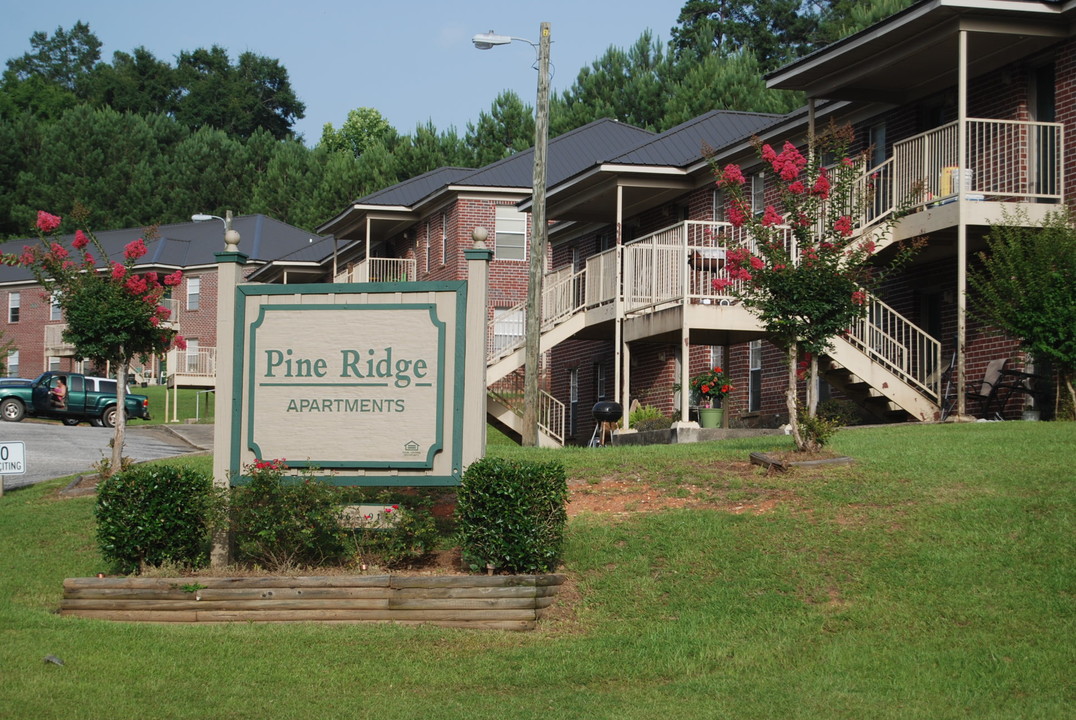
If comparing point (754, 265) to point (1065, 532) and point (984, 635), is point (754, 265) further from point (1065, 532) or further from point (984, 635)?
point (984, 635)

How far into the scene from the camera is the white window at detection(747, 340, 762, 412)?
25859mm

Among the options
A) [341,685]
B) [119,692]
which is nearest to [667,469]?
[341,685]

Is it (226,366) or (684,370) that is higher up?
(684,370)

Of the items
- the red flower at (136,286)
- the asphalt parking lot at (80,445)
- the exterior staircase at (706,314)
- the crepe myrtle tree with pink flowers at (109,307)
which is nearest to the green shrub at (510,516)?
the exterior staircase at (706,314)

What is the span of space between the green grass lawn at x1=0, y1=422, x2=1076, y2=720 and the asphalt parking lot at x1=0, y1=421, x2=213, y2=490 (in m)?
9.23

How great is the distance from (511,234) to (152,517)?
28142 mm

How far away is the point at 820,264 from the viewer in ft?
42.7

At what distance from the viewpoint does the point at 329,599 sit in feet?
32.0

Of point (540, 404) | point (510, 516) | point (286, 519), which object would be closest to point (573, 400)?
point (540, 404)

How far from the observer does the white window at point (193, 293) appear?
60.4 m

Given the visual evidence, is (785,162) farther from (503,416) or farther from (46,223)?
(503,416)

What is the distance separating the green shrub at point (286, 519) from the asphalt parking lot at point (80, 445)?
7.75 metres

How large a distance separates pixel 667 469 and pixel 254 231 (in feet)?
161

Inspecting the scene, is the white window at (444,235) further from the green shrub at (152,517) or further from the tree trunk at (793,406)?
the green shrub at (152,517)
